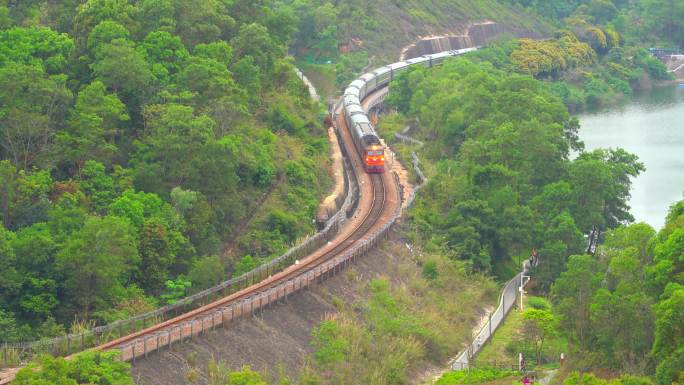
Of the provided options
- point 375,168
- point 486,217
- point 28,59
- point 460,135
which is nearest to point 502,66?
point 460,135

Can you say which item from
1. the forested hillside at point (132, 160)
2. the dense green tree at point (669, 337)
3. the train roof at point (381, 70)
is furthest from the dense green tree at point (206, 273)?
the train roof at point (381, 70)

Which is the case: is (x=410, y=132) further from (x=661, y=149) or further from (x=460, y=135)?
(x=661, y=149)

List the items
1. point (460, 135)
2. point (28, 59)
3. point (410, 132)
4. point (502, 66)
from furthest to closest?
point (502, 66) < point (410, 132) < point (460, 135) < point (28, 59)

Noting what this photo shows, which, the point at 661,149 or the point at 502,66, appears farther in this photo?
the point at 502,66

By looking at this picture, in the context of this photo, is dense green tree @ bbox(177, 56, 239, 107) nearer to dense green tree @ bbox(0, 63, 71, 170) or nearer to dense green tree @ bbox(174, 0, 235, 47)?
dense green tree @ bbox(174, 0, 235, 47)

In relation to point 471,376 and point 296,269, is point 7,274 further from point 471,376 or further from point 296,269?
point 471,376

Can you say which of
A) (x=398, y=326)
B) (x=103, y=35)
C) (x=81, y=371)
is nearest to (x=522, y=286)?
(x=398, y=326)
